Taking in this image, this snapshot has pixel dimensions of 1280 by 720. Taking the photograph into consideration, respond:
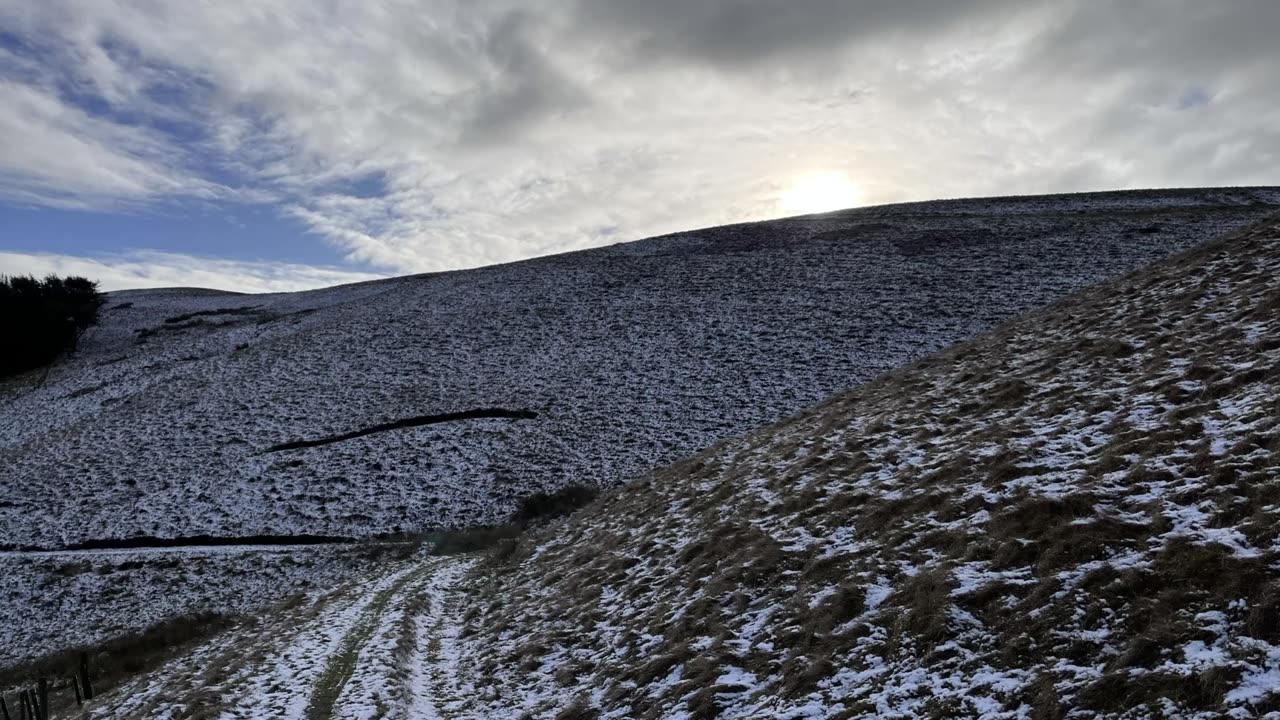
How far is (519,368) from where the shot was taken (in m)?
36.9

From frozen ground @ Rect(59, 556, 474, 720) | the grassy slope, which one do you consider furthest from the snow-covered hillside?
the grassy slope

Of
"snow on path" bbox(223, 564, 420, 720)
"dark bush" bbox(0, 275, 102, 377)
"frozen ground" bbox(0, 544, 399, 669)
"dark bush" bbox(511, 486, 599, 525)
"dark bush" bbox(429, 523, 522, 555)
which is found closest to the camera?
"snow on path" bbox(223, 564, 420, 720)

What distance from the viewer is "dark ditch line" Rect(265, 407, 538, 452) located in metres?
30.8

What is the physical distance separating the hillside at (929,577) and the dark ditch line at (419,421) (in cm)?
1326

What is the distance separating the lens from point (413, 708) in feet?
35.0

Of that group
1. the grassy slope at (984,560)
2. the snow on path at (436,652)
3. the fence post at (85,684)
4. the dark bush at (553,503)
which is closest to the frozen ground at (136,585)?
the fence post at (85,684)

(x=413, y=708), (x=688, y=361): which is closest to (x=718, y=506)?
(x=413, y=708)

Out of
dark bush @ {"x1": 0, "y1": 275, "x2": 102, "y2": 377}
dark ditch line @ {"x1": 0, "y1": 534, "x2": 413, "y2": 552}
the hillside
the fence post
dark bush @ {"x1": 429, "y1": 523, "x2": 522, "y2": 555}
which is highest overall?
dark bush @ {"x1": 0, "y1": 275, "x2": 102, "y2": 377}

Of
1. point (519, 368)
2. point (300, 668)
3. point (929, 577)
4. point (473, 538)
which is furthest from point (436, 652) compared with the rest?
point (519, 368)

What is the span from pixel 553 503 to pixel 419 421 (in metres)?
10.4

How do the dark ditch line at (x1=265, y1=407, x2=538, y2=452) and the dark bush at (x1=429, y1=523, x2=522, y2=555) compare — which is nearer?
the dark bush at (x1=429, y1=523, x2=522, y2=555)

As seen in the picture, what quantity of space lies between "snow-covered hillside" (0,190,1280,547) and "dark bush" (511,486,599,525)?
1183mm

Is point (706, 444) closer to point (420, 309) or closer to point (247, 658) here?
point (247, 658)

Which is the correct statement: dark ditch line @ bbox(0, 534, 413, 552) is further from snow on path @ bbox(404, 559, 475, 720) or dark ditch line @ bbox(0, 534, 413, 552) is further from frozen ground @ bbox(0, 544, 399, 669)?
snow on path @ bbox(404, 559, 475, 720)
